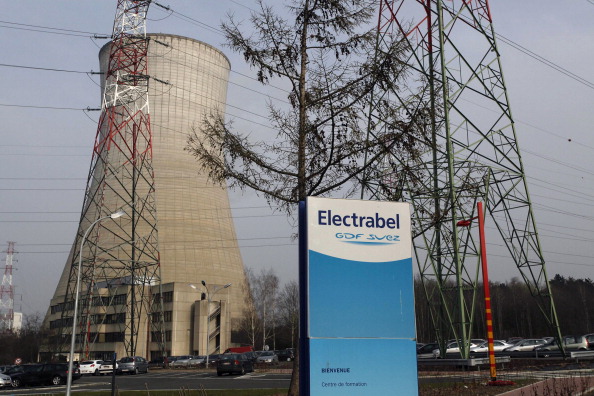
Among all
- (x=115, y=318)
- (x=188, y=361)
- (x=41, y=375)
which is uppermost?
(x=115, y=318)

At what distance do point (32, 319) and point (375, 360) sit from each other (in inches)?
3518

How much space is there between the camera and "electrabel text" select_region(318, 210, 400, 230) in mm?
7293

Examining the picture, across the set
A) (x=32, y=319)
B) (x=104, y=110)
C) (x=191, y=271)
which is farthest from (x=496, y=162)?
(x=32, y=319)

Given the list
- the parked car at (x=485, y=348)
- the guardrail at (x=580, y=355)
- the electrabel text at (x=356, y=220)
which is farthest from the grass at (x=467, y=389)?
the parked car at (x=485, y=348)

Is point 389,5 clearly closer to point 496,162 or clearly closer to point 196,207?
point 496,162

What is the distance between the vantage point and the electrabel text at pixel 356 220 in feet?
23.9

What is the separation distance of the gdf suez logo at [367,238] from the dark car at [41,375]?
2473 cm

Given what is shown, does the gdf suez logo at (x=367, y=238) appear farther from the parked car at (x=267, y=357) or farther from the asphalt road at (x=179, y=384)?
the parked car at (x=267, y=357)

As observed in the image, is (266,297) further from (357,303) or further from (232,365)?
(357,303)

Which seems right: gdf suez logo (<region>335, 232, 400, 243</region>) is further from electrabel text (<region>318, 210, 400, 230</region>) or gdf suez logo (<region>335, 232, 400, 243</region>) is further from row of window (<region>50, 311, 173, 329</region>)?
row of window (<region>50, 311, 173, 329</region>)

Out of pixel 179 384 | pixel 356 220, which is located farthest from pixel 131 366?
pixel 356 220

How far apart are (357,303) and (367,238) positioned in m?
0.82

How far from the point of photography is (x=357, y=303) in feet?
23.9

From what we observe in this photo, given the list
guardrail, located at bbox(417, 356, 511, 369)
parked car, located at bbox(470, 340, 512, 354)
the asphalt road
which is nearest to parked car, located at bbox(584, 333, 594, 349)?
parked car, located at bbox(470, 340, 512, 354)
